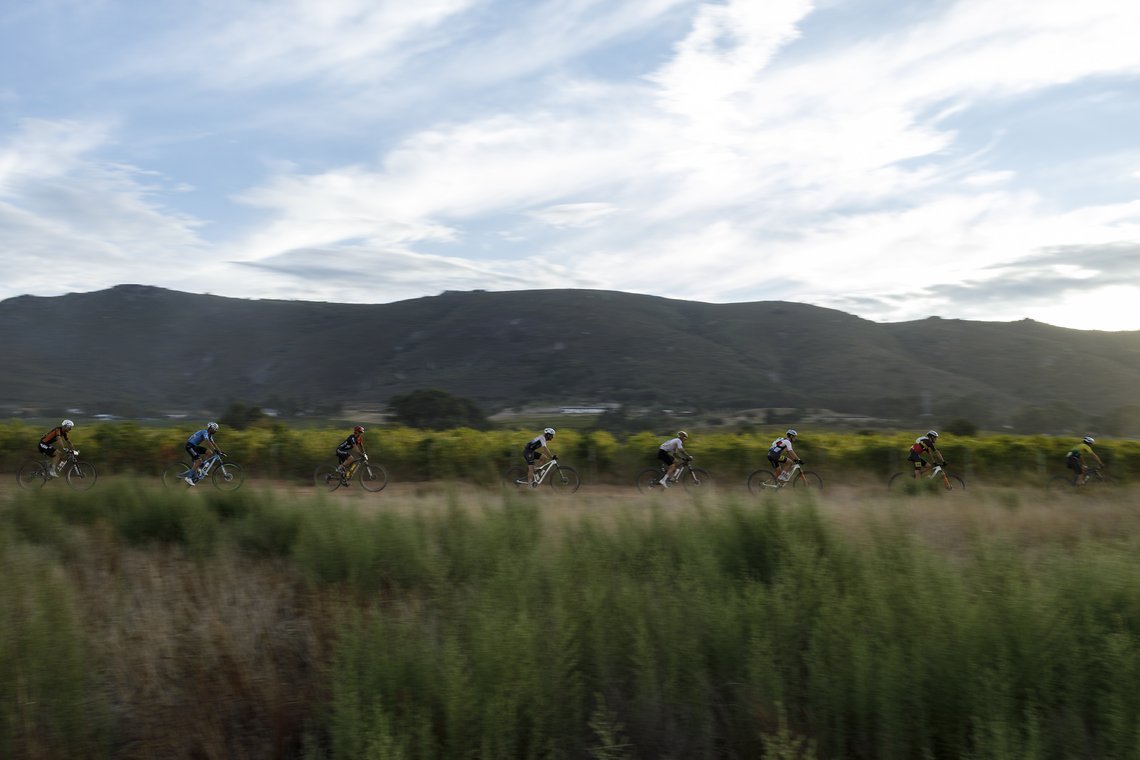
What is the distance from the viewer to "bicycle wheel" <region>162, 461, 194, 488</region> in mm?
19141

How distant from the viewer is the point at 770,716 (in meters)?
4.95

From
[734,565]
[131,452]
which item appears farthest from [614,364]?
[734,565]

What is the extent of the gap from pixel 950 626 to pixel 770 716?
1.28m

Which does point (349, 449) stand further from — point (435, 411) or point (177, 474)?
point (435, 411)

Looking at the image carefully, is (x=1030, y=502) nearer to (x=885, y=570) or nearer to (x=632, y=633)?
(x=885, y=570)

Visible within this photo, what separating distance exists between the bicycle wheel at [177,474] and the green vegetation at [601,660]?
1208cm

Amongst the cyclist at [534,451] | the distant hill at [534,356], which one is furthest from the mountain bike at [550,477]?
the distant hill at [534,356]

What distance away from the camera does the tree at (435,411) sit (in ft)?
108

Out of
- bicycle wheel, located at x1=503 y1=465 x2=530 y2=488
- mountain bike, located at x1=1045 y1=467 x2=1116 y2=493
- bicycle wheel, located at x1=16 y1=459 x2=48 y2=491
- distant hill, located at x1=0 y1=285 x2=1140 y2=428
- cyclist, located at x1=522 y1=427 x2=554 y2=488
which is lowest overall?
bicycle wheel, located at x1=16 y1=459 x2=48 y2=491

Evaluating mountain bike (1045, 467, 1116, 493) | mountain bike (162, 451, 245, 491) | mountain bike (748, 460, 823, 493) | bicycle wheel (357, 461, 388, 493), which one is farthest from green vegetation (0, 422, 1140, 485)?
mountain bike (162, 451, 245, 491)

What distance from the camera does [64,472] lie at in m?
19.8

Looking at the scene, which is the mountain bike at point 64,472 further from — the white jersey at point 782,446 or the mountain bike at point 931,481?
the mountain bike at point 931,481

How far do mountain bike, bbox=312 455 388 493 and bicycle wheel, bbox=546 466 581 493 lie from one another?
13.4 ft

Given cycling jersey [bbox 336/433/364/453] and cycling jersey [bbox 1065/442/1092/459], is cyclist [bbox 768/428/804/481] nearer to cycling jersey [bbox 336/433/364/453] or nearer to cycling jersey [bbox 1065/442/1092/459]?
cycling jersey [bbox 1065/442/1092/459]
